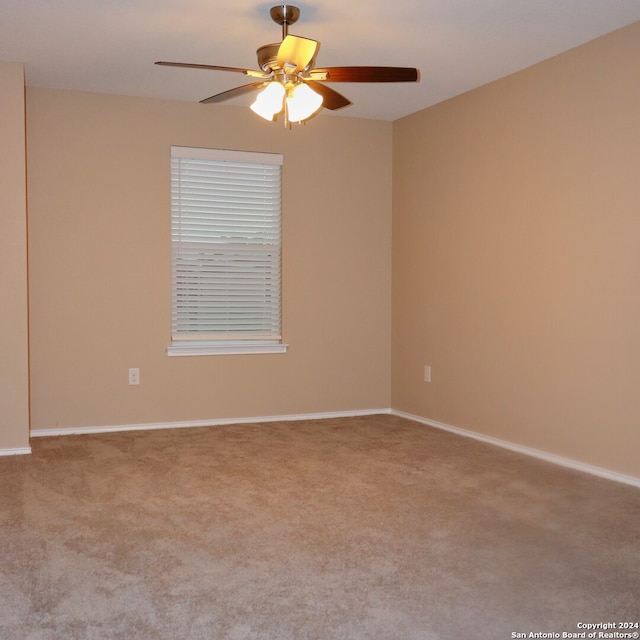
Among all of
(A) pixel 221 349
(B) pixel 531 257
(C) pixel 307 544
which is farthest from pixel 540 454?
(A) pixel 221 349

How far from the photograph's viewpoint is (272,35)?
12.2 ft

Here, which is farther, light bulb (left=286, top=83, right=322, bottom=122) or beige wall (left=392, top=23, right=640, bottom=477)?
beige wall (left=392, top=23, right=640, bottom=477)

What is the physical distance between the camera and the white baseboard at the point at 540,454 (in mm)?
3625

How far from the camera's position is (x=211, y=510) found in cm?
314

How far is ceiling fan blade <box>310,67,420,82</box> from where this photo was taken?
9.81 feet

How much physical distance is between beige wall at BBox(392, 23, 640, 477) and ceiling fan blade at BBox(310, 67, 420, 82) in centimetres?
127

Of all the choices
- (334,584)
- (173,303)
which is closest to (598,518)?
(334,584)

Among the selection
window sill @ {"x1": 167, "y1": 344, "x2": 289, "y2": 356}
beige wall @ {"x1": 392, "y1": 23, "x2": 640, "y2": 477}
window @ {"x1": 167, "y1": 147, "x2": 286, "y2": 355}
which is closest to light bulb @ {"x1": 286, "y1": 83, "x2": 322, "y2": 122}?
beige wall @ {"x1": 392, "y1": 23, "x2": 640, "y2": 477}

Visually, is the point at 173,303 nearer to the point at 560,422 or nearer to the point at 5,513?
the point at 5,513

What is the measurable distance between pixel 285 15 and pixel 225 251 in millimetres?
2104

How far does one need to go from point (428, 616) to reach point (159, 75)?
3532 millimetres

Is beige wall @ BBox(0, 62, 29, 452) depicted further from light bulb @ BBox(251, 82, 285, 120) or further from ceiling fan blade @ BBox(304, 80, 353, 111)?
ceiling fan blade @ BBox(304, 80, 353, 111)

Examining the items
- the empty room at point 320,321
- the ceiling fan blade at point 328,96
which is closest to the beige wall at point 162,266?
the empty room at point 320,321

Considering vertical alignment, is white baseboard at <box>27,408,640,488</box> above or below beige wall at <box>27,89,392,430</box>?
below
